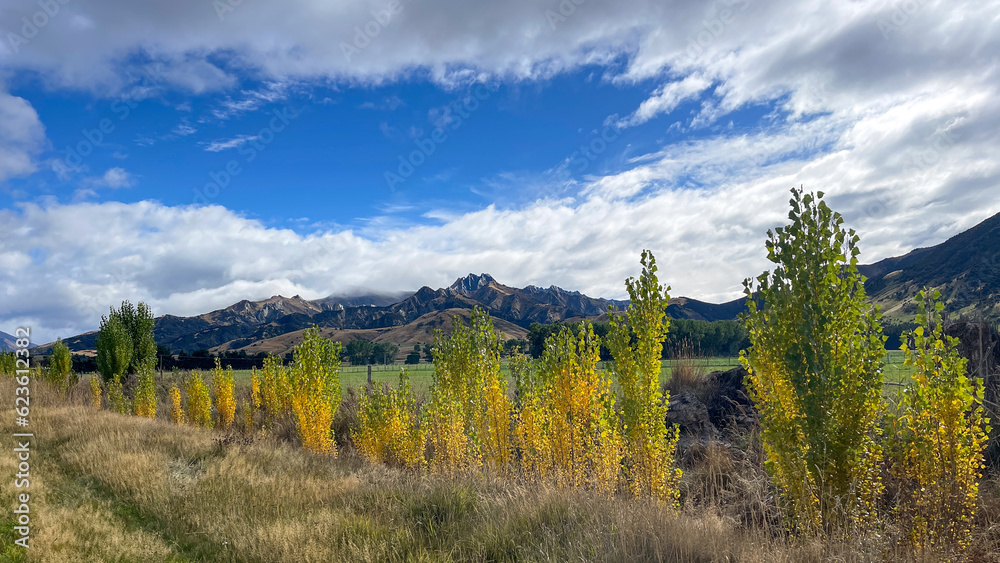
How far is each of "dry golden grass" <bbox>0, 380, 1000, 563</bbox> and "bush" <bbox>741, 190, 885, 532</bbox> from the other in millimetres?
457

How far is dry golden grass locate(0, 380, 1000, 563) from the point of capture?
420 cm

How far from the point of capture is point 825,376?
4598 millimetres

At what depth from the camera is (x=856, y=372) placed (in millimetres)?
4594

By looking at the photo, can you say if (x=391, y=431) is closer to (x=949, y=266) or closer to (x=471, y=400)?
(x=471, y=400)

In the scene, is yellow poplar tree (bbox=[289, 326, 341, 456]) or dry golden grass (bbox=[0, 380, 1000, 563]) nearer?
dry golden grass (bbox=[0, 380, 1000, 563])

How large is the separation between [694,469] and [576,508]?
19.3ft

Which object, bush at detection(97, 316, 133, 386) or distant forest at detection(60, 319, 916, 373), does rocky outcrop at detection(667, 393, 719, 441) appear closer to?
distant forest at detection(60, 319, 916, 373)

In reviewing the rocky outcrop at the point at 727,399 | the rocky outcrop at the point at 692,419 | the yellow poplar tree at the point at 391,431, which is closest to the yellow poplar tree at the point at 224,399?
the yellow poplar tree at the point at 391,431

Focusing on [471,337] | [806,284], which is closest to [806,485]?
[806,284]

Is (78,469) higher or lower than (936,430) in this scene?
lower

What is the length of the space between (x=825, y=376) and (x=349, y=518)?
5412mm

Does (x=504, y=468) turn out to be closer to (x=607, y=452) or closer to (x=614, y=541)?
(x=607, y=452)

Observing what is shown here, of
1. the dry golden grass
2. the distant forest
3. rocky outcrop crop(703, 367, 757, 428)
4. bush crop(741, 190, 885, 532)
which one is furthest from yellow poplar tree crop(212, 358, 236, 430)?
bush crop(741, 190, 885, 532)

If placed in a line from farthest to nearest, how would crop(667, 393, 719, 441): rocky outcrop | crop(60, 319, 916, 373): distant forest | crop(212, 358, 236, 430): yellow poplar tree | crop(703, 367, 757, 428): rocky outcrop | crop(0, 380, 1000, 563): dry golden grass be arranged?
1. crop(212, 358, 236, 430): yellow poplar tree
2. crop(703, 367, 757, 428): rocky outcrop
3. crop(667, 393, 719, 441): rocky outcrop
4. crop(60, 319, 916, 373): distant forest
5. crop(0, 380, 1000, 563): dry golden grass
